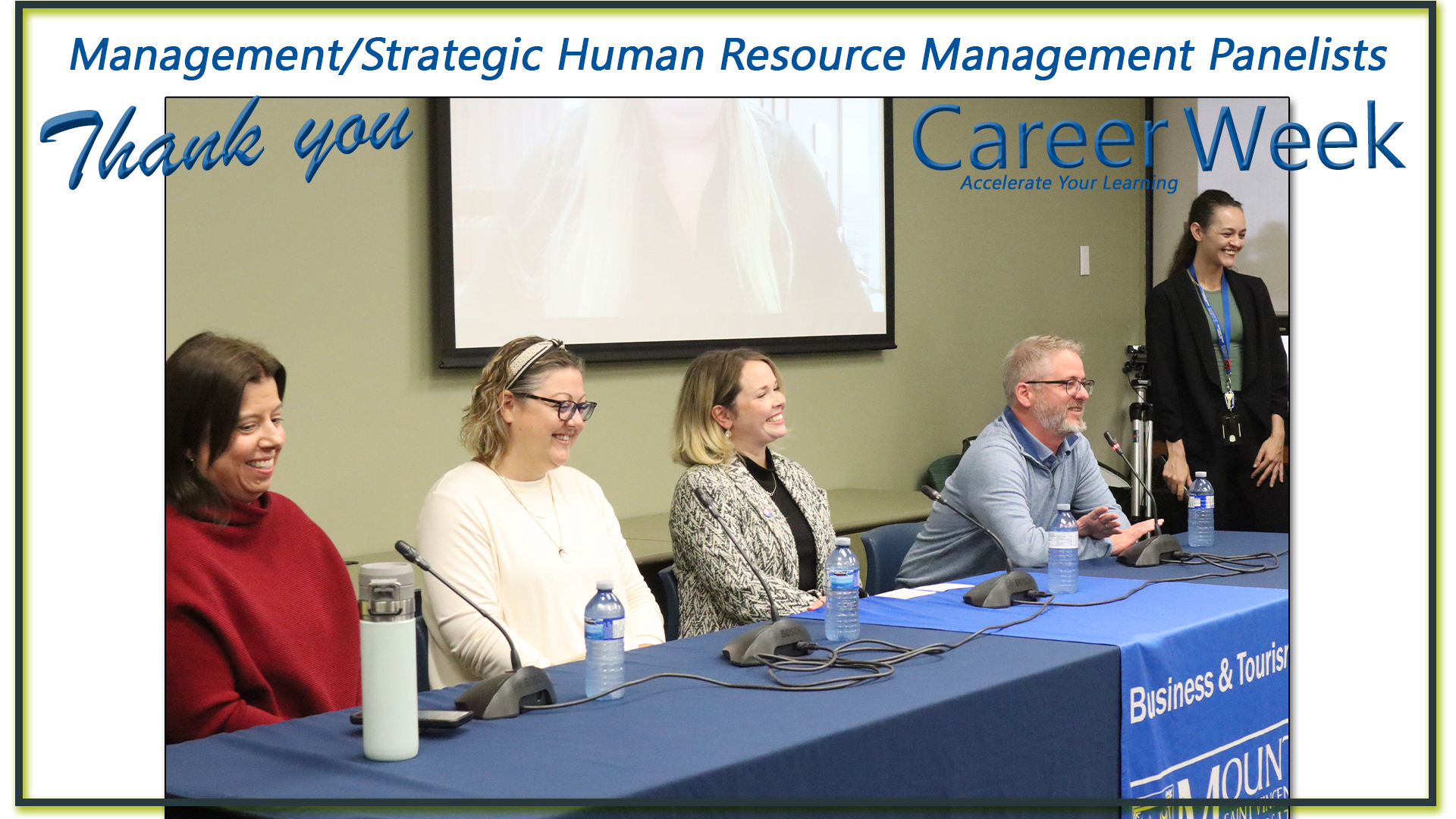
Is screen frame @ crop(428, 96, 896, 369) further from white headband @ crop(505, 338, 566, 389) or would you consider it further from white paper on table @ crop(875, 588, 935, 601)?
white paper on table @ crop(875, 588, 935, 601)

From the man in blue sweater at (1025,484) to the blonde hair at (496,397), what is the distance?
100cm

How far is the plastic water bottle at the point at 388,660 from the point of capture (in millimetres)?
1486

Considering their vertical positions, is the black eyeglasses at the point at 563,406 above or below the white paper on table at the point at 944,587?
above

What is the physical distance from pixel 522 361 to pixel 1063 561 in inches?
44.9

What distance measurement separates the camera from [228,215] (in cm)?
345

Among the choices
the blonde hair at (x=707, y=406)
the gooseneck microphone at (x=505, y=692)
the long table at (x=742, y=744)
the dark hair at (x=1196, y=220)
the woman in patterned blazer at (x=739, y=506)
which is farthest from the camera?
the dark hair at (x=1196, y=220)

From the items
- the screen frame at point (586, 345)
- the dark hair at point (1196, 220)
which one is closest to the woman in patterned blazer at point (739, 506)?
the screen frame at point (586, 345)

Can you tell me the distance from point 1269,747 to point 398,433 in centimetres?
250

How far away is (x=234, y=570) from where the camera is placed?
1938 mm

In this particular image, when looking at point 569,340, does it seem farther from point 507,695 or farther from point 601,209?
point 507,695

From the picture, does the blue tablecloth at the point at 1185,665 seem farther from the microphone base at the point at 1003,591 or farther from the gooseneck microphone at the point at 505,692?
the gooseneck microphone at the point at 505,692

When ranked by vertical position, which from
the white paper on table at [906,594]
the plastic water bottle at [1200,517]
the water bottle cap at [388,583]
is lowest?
the white paper on table at [906,594]

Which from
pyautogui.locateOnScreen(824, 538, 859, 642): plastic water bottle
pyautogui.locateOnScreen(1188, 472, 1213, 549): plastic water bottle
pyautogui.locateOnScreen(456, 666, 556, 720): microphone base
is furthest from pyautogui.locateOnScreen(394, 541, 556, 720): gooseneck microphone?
pyautogui.locateOnScreen(1188, 472, 1213, 549): plastic water bottle

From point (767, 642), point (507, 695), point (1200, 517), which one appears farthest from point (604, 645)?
point (1200, 517)
